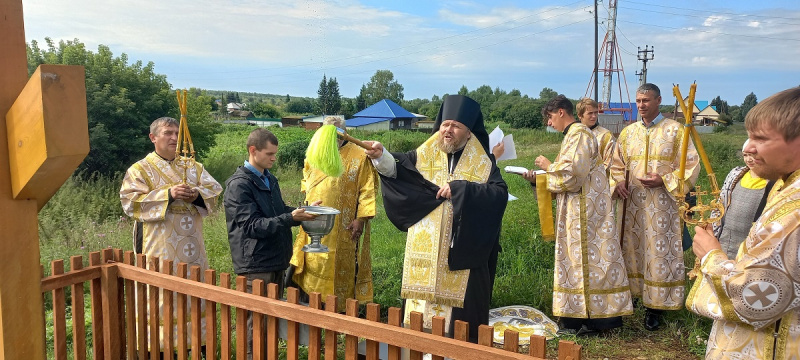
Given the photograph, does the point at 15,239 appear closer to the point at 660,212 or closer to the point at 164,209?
the point at 164,209

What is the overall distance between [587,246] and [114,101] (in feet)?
49.7

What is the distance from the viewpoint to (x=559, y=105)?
5746 mm

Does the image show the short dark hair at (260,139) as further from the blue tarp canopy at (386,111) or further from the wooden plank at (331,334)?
the blue tarp canopy at (386,111)

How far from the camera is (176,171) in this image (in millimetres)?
4910

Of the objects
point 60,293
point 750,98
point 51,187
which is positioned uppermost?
point 750,98

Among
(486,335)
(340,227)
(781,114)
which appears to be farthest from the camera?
(340,227)

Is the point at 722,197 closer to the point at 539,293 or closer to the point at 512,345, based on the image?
the point at 512,345

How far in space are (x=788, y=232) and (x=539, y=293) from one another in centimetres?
464

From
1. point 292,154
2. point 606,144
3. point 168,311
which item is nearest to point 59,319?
point 168,311

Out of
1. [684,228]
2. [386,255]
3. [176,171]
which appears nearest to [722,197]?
[684,228]

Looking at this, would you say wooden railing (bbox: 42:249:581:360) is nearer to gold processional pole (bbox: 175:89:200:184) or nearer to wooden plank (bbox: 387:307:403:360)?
wooden plank (bbox: 387:307:403:360)

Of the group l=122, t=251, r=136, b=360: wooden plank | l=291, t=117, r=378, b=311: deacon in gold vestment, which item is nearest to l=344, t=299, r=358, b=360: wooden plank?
l=122, t=251, r=136, b=360: wooden plank

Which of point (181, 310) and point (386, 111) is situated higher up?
point (386, 111)

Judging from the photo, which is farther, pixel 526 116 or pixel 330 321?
pixel 526 116
